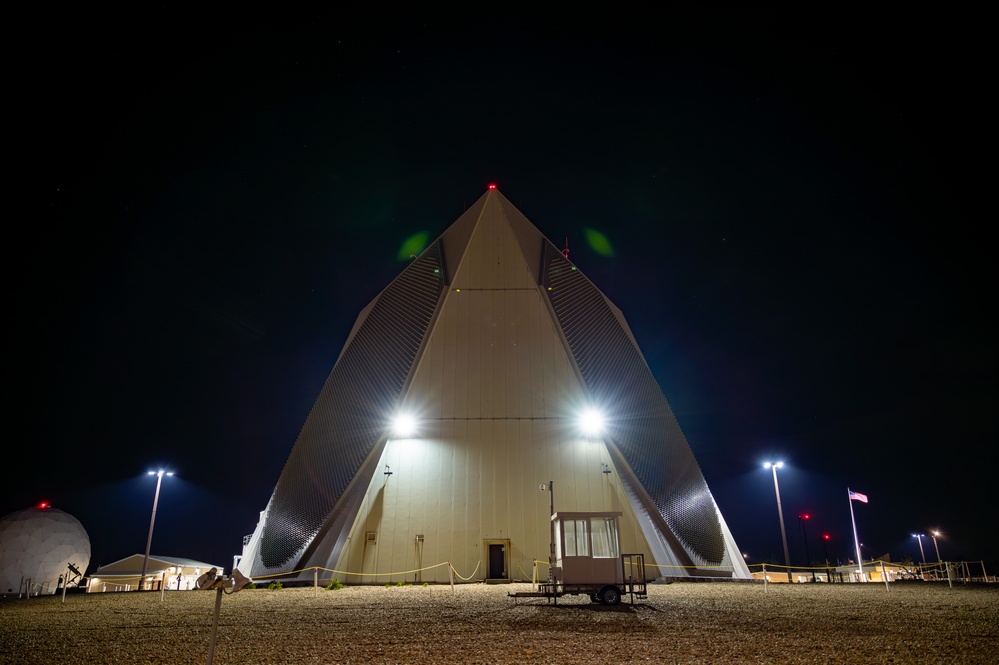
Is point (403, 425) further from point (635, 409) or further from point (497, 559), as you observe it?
point (635, 409)

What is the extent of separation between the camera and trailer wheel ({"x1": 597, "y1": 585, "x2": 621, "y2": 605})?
12.4 m

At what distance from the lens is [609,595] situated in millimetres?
12445

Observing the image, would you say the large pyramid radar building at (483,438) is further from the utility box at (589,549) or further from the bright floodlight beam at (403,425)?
the utility box at (589,549)

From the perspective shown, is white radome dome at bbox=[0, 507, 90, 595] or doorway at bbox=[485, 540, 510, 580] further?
white radome dome at bbox=[0, 507, 90, 595]

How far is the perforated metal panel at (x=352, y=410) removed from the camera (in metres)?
21.5

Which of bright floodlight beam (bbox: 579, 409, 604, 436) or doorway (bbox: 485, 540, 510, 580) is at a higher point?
bright floodlight beam (bbox: 579, 409, 604, 436)

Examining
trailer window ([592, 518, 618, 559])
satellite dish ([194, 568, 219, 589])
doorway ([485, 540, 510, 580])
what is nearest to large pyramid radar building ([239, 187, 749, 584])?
doorway ([485, 540, 510, 580])

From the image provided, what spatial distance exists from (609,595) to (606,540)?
111 cm

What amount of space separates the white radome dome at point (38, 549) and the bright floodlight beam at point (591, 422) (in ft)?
92.3

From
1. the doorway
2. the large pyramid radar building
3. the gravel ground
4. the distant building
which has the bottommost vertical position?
the distant building

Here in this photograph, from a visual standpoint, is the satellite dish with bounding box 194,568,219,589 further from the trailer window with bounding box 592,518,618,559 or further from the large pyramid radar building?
the large pyramid radar building

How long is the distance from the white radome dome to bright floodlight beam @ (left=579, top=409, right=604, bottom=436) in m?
28.1

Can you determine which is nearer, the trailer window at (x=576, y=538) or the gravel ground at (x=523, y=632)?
the gravel ground at (x=523, y=632)

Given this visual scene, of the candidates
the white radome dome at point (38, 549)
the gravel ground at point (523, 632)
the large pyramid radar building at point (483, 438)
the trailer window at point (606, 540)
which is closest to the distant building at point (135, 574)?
the white radome dome at point (38, 549)
